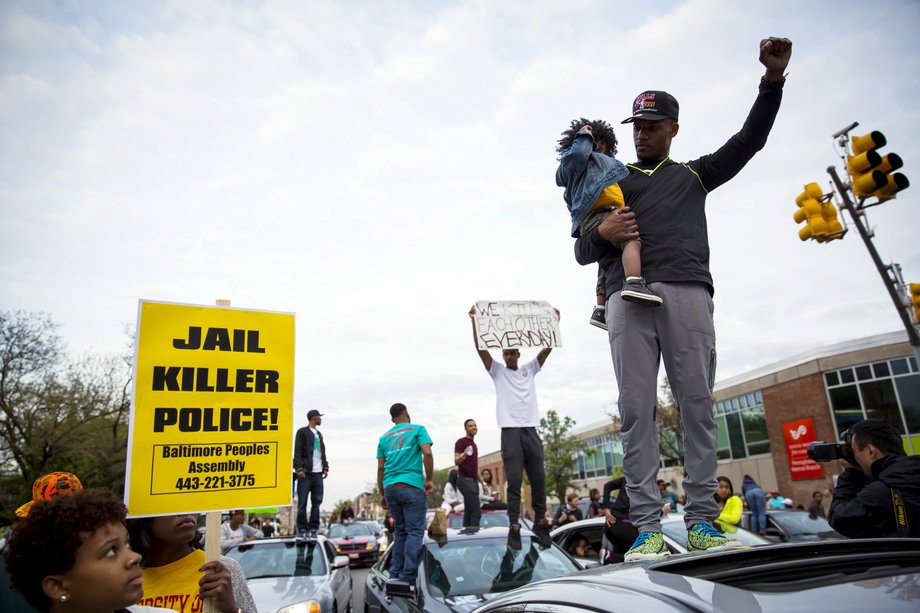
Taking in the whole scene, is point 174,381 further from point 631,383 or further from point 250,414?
point 631,383

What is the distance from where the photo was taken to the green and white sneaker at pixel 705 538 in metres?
2.95

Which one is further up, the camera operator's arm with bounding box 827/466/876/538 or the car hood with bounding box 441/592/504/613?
the camera operator's arm with bounding box 827/466/876/538

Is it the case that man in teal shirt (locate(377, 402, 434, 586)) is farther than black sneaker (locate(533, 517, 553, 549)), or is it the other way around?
man in teal shirt (locate(377, 402, 434, 586))

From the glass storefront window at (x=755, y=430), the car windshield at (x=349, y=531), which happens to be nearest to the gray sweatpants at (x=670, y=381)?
the car windshield at (x=349, y=531)

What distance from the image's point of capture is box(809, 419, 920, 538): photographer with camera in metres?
3.69

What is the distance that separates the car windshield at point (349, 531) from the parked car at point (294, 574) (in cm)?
1450

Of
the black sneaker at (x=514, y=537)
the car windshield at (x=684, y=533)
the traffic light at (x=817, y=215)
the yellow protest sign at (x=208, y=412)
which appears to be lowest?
the car windshield at (x=684, y=533)

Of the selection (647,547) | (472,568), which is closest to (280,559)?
(472,568)

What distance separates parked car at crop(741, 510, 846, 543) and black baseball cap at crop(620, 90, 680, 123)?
9.58 meters

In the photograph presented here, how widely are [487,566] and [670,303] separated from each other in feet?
12.1

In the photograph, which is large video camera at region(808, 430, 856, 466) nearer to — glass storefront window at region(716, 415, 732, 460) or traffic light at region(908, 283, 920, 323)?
traffic light at region(908, 283, 920, 323)

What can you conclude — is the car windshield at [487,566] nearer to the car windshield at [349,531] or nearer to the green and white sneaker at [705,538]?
the green and white sneaker at [705,538]

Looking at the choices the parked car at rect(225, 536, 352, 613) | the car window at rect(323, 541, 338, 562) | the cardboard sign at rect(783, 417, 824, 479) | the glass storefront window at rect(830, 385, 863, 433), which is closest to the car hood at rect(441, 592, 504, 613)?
the parked car at rect(225, 536, 352, 613)

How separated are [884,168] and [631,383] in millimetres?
8058
